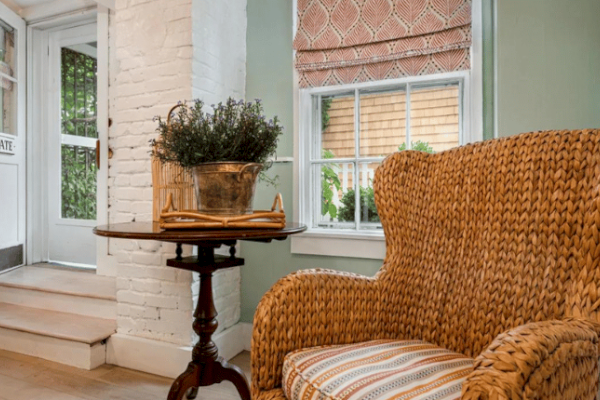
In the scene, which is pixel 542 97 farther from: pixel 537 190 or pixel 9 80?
pixel 9 80

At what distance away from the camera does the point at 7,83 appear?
3229 millimetres

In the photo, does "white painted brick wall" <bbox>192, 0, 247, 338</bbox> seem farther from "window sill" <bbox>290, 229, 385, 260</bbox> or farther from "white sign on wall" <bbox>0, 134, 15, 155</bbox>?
"white sign on wall" <bbox>0, 134, 15, 155</bbox>

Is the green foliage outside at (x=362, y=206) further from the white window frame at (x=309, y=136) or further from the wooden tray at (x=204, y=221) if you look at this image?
the wooden tray at (x=204, y=221)

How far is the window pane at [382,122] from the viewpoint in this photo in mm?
2140

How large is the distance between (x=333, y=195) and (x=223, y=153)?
39.5 inches

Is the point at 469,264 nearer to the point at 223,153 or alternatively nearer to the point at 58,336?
the point at 223,153

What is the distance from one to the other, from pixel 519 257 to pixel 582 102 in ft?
3.13

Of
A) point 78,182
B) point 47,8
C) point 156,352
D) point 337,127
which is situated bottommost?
point 156,352

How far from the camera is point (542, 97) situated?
1679 mm

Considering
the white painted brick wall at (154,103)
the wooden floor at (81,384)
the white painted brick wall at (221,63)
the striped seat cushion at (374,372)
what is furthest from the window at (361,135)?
the striped seat cushion at (374,372)

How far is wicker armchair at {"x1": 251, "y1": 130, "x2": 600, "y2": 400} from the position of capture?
99 centimetres

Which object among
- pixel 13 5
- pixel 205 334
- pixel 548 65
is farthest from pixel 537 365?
pixel 13 5

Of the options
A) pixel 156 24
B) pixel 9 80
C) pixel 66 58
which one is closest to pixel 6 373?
pixel 156 24

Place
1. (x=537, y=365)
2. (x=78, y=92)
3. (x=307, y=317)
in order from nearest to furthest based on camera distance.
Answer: (x=537, y=365), (x=307, y=317), (x=78, y=92)
